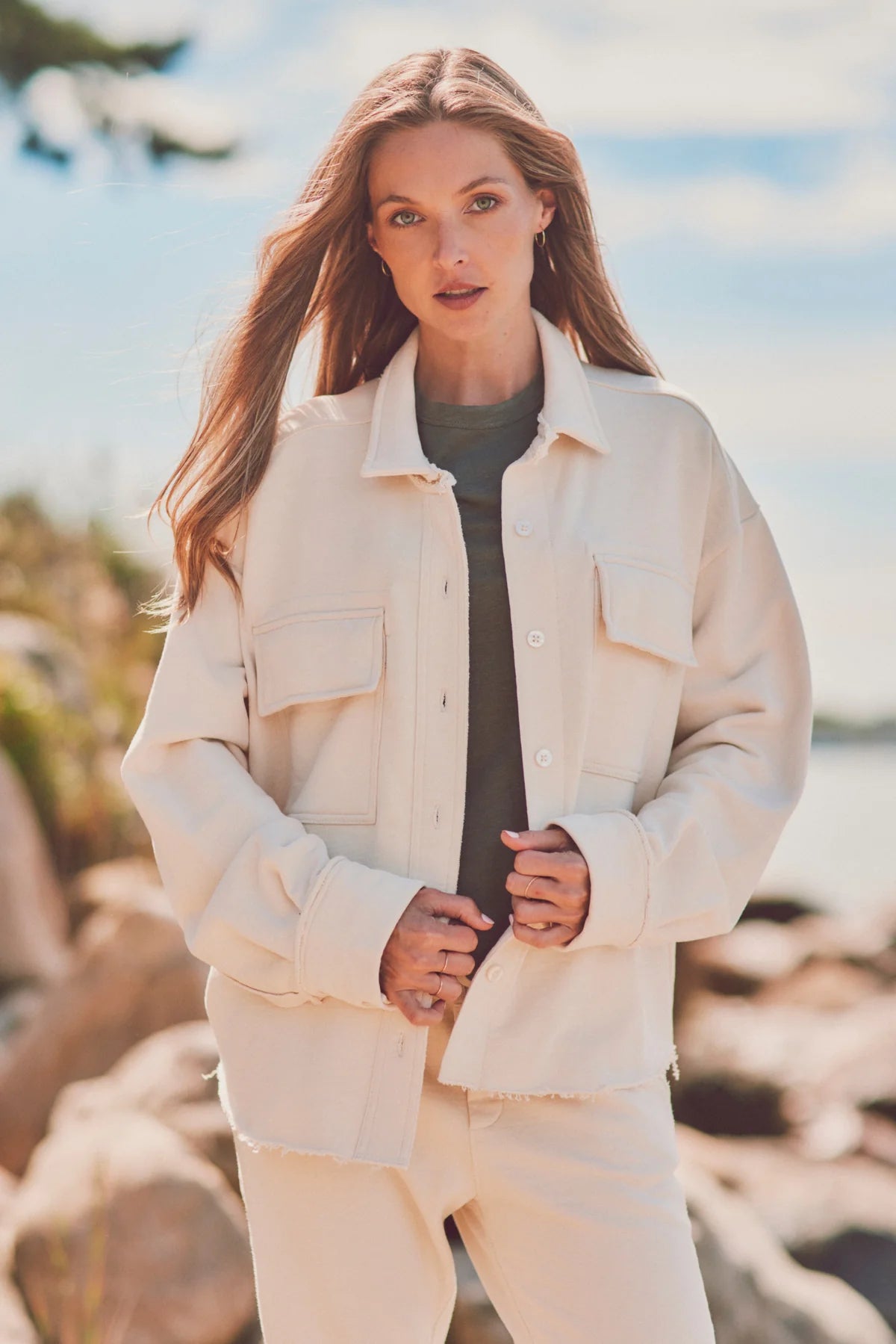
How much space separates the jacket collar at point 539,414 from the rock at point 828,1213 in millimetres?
2772

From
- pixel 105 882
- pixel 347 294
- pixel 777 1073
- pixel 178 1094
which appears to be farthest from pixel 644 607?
pixel 105 882

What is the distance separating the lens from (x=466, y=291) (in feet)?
8.69

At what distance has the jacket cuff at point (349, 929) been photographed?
2.43m

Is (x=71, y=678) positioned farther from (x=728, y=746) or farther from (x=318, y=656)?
(x=728, y=746)

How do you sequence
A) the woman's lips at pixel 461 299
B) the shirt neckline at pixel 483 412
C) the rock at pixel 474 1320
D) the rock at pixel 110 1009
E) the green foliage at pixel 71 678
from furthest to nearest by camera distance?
the green foliage at pixel 71 678
the rock at pixel 110 1009
the rock at pixel 474 1320
the shirt neckline at pixel 483 412
the woman's lips at pixel 461 299

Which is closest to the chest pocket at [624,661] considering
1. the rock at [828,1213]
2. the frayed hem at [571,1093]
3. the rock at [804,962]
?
the frayed hem at [571,1093]

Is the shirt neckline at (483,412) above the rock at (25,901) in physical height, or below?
above

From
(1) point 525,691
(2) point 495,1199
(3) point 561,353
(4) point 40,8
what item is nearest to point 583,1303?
(2) point 495,1199

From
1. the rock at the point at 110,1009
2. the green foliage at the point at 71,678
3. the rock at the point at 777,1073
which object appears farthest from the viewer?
the green foliage at the point at 71,678

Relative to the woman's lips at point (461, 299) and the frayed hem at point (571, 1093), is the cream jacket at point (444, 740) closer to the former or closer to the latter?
the frayed hem at point (571, 1093)

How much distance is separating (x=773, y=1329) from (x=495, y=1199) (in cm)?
170

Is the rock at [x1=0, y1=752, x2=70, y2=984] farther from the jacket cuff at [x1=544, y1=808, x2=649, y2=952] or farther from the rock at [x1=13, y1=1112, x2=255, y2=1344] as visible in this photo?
the jacket cuff at [x1=544, y1=808, x2=649, y2=952]

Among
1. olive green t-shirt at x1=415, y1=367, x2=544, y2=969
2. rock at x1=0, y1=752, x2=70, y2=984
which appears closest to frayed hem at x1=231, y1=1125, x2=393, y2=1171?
olive green t-shirt at x1=415, y1=367, x2=544, y2=969

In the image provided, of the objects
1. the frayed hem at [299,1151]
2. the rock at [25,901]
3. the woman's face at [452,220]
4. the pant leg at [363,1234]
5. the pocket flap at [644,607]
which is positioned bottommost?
the rock at [25,901]
